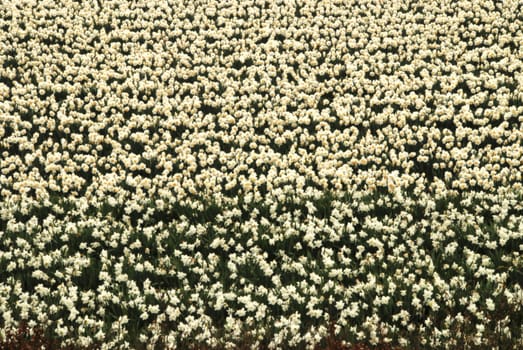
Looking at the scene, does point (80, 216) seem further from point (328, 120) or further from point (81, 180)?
point (328, 120)

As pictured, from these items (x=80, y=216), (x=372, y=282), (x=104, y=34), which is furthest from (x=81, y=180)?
(x=104, y=34)

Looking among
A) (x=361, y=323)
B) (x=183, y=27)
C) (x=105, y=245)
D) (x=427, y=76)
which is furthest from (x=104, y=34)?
(x=361, y=323)

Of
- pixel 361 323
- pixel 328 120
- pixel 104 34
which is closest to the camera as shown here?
pixel 361 323

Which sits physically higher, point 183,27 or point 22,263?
point 183,27

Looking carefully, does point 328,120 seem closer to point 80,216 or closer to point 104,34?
point 80,216

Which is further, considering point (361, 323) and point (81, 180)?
point (81, 180)

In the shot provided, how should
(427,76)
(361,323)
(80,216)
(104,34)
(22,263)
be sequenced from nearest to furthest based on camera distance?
1. (361,323)
2. (22,263)
3. (80,216)
4. (427,76)
5. (104,34)
